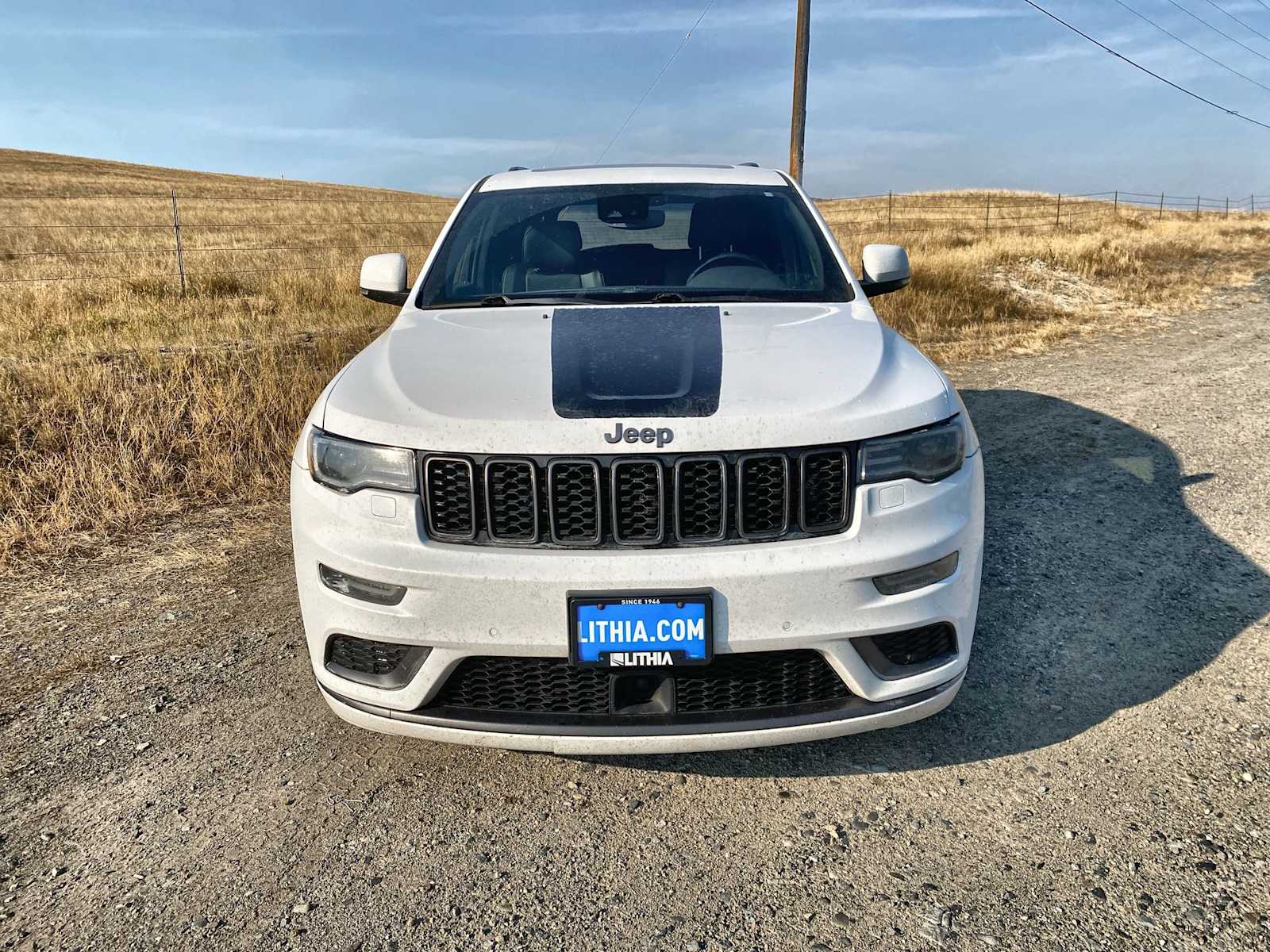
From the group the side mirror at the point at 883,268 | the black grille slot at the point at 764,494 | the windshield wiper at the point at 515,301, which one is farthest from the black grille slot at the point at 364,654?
the side mirror at the point at 883,268

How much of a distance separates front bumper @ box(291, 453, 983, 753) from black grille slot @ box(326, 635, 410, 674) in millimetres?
32

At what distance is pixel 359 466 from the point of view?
7.74 ft

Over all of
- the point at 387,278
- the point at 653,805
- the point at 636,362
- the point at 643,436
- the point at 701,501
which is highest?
the point at 387,278

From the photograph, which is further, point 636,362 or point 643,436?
point 636,362

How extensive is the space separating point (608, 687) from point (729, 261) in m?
1.88

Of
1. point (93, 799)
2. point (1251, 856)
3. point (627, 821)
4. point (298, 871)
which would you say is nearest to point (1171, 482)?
point (1251, 856)

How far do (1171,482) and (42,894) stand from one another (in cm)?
506

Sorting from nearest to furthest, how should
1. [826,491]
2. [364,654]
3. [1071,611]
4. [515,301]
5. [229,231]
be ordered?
[826,491] < [364,654] < [515,301] < [1071,611] < [229,231]

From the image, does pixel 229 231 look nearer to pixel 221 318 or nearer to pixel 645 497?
pixel 221 318

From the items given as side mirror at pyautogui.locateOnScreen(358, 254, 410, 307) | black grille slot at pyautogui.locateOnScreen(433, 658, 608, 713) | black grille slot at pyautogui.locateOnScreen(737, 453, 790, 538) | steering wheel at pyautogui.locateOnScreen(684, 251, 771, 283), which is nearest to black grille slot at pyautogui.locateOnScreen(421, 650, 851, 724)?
black grille slot at pyautogui.locateOnScreen(433, 658, 608, 713)

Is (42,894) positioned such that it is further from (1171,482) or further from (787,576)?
(1171,482)

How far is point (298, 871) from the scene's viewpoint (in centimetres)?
224

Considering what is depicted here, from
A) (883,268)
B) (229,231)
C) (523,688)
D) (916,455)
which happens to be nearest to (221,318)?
(883,268)

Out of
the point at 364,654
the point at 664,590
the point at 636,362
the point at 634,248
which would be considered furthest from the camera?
the point at 634,248
